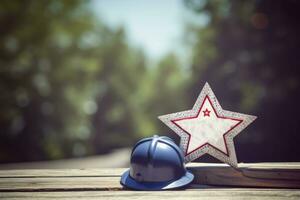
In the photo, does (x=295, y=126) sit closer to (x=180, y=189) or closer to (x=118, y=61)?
(x=180, y=189)

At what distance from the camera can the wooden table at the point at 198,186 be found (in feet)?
10.1

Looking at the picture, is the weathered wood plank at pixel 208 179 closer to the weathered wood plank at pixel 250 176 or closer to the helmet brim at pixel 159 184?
the weathered wood plank at pixel 250 176

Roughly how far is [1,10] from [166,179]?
2374cm

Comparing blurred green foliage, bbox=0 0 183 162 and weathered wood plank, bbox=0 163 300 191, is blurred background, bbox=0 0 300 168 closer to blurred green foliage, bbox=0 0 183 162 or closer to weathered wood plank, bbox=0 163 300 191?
blurred green foliage, bbox=0 0 183 162

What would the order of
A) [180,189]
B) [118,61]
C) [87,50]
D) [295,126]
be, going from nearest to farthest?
[180,189] < [295,126] < [87,50] < [118,61]

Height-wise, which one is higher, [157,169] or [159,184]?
[157,169]

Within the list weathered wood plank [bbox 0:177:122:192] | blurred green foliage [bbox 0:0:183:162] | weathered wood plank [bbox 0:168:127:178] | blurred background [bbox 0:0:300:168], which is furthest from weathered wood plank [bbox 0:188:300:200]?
blurred green foliage [bbox 0:0:183:162]

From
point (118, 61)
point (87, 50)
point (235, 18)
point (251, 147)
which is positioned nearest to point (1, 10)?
point (87, 50)

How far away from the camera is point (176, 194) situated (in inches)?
122

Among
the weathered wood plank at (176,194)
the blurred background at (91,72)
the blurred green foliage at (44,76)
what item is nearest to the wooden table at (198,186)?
the weathered wood plank at (176,194)

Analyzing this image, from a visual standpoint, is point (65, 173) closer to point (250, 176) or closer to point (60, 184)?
point (60, 184)

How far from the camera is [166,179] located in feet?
11.0

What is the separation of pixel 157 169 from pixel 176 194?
33cm

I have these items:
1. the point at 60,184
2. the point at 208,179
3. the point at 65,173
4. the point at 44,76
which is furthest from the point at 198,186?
the point at 44,76
